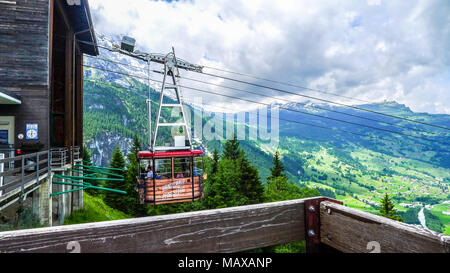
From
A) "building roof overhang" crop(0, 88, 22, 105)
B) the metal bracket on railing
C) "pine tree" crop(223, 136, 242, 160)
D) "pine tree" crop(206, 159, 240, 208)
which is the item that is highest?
"building roof overhang" crop(0, 88, 22, 105)

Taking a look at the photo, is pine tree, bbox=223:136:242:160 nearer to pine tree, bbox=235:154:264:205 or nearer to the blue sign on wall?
pine tree, bbox=235:154:264:205

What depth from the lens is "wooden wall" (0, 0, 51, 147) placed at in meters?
11.9

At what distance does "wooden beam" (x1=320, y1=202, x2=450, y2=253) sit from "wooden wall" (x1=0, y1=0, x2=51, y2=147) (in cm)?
1412

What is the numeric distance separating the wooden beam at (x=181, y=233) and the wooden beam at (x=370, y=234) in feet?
0.63

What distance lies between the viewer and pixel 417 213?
132250 mm

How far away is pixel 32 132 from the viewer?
12.1 metres

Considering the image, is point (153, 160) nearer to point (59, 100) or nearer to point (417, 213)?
point (59, 100)

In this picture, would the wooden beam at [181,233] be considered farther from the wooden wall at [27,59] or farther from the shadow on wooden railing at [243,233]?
the wooden wall at [27,59]

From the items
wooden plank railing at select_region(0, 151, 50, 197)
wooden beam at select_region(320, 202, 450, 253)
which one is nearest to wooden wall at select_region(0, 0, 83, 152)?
wooden plank railing at select_region(0, 151, 50, 197)

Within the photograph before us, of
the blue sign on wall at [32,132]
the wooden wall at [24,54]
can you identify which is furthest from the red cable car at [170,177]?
the wooden wall at [24,54]

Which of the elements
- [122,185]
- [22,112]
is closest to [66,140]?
[22,112]

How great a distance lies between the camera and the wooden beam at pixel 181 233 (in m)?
1.19
